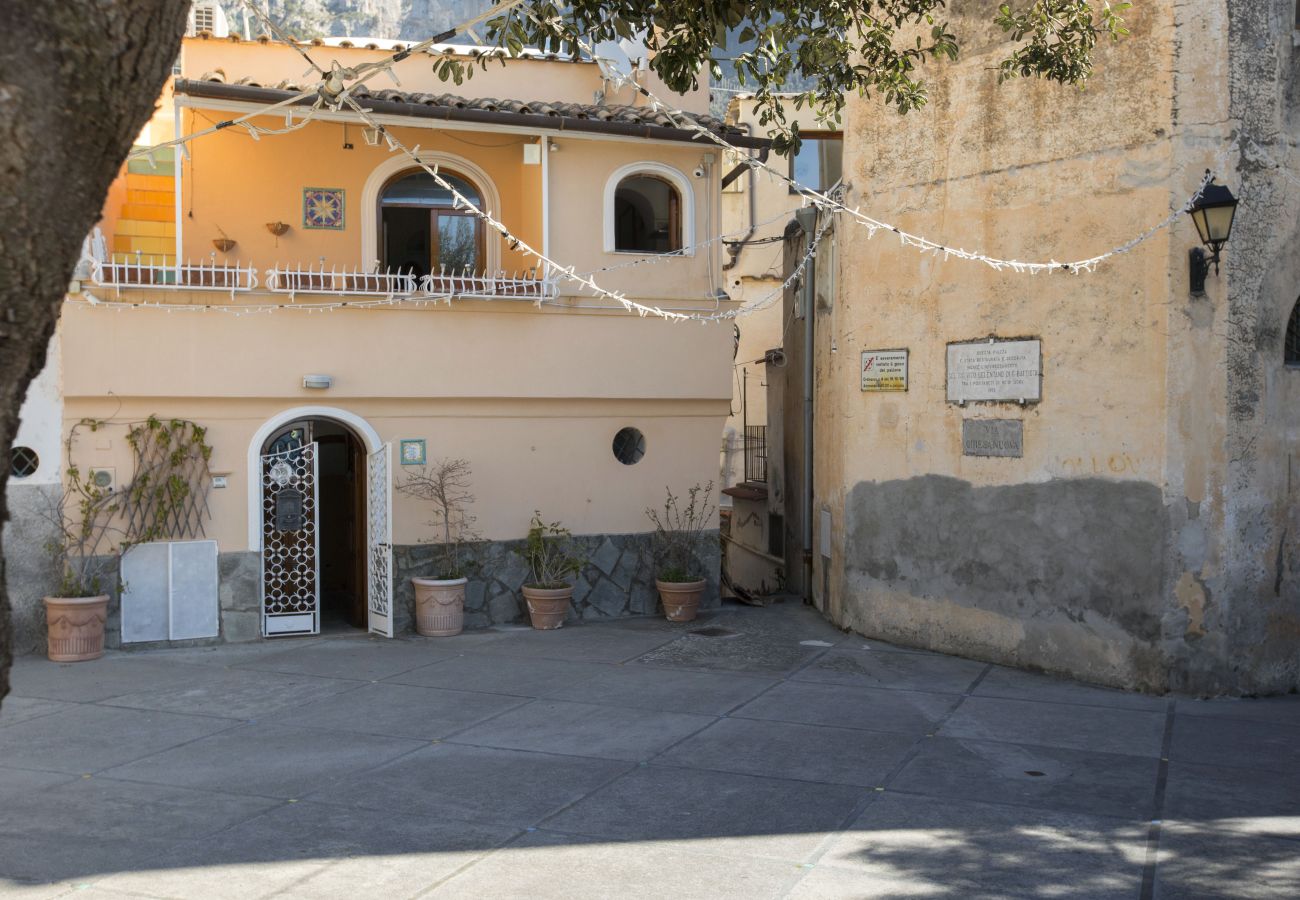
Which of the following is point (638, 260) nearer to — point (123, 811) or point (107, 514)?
point (107, 514)

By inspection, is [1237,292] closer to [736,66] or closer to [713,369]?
[736,66]

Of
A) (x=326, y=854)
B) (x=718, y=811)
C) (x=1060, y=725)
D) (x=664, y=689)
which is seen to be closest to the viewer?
(x=326, y=854)

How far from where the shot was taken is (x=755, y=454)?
22.5 meters

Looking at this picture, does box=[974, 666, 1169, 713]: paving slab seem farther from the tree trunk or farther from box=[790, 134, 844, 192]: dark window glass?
box=[790, 134, 844, 192]: dark window glass

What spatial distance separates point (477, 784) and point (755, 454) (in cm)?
1504

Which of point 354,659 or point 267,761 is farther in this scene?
point 354,659

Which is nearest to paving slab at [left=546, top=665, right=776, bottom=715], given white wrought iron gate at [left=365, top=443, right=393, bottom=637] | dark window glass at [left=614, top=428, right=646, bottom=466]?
white wrought iron gate at [left=365, top=443, right=393, bottom=637]

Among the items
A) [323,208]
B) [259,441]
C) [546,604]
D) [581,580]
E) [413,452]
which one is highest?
[323,208]

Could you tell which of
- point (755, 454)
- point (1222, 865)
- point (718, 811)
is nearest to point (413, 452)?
point (718, 811)

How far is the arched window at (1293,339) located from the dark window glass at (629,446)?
268 inches

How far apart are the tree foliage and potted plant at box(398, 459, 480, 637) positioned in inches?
210

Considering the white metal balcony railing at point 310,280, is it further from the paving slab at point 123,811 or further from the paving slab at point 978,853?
the paving slab at point 978,853

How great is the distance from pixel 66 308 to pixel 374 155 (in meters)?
3.58

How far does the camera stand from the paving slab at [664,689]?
33.3 feet
